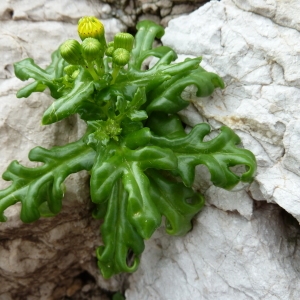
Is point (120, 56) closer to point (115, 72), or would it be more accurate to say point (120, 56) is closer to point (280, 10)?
point (115, 72)

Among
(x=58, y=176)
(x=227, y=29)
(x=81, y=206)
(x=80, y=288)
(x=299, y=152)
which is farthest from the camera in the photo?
(x=80, y=288)

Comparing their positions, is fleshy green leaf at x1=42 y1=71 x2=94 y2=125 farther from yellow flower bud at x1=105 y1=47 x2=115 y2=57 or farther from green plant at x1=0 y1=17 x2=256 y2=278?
yellow flower bud at x1=105 y1=47 x2=115 y2=57

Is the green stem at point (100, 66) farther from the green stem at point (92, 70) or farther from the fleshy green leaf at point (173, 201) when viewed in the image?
the fleshy green leaf at point (173, 201)

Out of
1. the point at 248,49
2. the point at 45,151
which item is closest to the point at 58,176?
the point at 45,151

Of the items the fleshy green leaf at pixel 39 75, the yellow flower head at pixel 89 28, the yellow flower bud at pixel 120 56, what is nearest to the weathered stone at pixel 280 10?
the yellow flower bud at pixel 120 56

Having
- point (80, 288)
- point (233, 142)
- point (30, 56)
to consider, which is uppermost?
point (233, 142)

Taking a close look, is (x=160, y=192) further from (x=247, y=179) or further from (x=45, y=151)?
(x=45, y=151)
